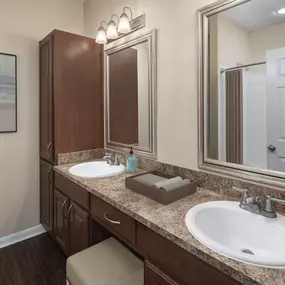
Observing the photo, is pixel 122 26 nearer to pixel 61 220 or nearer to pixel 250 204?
pixel 250 204

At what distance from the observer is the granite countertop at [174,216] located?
695 millimetres

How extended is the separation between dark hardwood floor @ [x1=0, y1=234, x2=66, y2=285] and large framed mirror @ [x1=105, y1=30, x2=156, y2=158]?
1.14m

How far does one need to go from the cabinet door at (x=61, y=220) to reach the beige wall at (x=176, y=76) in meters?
0.89

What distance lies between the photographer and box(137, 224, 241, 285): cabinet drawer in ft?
2.61

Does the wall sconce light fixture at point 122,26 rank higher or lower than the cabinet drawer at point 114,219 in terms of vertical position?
higher

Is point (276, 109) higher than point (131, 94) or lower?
lower

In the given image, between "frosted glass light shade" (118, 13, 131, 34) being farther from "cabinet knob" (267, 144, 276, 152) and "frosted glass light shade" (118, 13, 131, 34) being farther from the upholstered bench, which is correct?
the upholstered bench

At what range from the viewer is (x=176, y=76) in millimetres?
1618

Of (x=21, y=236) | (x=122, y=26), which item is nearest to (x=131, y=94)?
(x=122, y=26)

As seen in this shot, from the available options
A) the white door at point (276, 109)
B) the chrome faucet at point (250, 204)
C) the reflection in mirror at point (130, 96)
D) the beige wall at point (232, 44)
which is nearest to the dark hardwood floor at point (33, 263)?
the reflection in mirror at point (130, 96)

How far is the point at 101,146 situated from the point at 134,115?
602 mm

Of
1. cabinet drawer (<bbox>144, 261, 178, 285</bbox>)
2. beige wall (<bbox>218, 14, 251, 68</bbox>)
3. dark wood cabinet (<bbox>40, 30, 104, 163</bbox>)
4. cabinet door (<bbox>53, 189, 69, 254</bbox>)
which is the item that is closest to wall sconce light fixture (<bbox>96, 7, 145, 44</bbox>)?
dark wood cabinet (<bbox>40, 30, 104, 163</bbox>)

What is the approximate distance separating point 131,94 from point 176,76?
0.56 meters

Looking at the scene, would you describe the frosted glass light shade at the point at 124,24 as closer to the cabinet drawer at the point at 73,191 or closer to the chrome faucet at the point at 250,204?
the cabinet drawer at the point at 73,191
